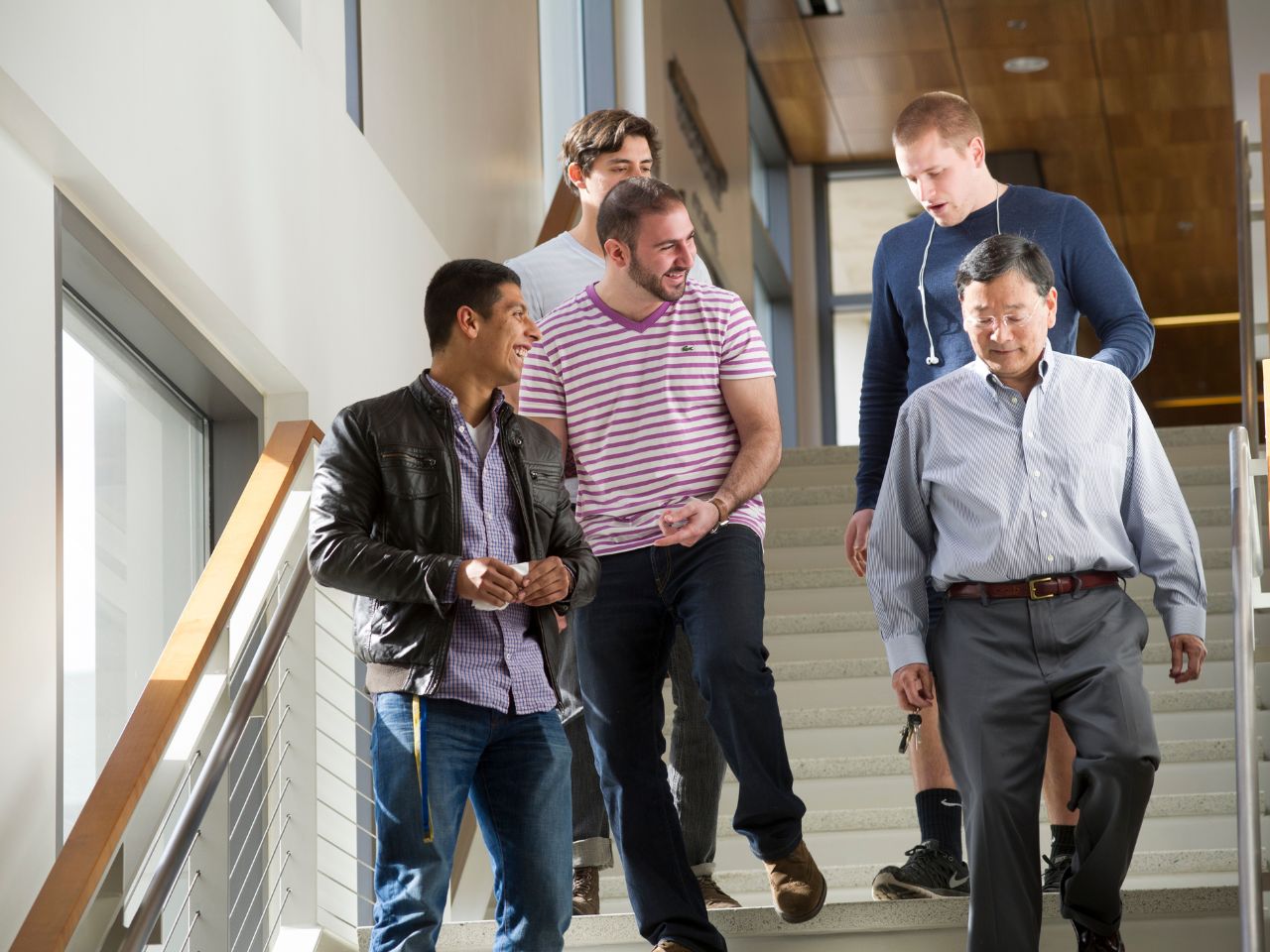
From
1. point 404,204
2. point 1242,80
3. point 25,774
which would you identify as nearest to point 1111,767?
point 25,774

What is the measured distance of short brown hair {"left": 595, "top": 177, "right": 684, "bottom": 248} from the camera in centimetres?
342

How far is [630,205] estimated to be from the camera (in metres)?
3.43

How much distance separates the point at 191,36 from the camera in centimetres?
375

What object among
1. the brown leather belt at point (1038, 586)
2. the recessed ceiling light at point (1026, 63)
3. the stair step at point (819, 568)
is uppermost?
the recessed ceiling light at point (1026, 63)

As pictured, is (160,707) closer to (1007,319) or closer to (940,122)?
(1007,319)

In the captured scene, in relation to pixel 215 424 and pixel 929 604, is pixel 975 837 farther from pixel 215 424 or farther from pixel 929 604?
pixel 215 424

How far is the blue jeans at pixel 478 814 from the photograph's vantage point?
278 cm

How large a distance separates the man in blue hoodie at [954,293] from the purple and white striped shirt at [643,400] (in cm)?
38

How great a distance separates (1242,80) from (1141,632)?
21.1ft

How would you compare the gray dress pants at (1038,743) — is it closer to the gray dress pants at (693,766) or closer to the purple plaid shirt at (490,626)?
the gray dress pants at (693,766)

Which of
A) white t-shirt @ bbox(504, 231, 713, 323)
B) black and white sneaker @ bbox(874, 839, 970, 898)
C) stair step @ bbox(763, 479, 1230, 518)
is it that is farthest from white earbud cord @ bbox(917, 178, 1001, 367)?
stair step @ bbox(763, 479, 1230, 518)

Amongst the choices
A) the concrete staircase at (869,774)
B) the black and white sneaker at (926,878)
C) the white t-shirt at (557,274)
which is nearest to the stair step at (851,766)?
the concrete staircase at (869,774)

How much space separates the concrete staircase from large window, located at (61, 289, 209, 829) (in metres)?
0.86

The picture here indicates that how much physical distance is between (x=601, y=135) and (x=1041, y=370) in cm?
117
